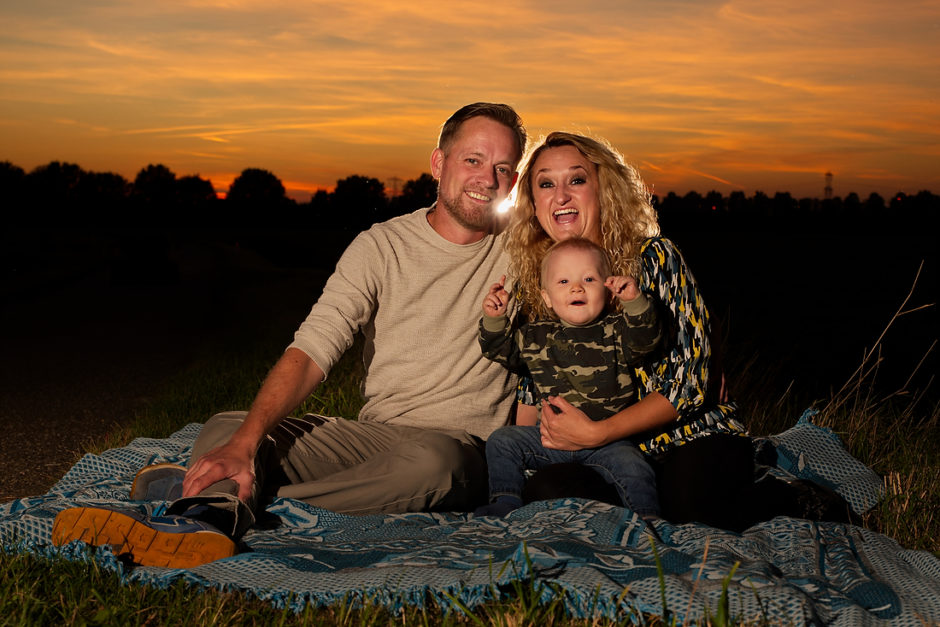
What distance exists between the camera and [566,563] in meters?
2.92

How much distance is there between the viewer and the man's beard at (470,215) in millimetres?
4406

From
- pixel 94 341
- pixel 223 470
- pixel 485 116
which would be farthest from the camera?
pixel 94 341

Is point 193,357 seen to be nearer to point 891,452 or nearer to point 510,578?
point 891,452

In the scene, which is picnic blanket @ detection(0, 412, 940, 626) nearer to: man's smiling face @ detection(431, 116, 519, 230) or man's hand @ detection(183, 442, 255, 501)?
man's hand @ detection(183, 442, 255, 501)

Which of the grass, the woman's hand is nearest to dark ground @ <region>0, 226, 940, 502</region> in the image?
the grass

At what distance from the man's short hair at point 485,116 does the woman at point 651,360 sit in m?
0.32

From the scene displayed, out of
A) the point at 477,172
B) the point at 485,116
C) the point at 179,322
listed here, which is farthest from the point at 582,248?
the point at 179,322

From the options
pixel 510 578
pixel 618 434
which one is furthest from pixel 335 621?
pixel 618 434

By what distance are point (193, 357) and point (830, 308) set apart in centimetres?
1795

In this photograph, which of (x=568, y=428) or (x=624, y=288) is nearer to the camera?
(x=624, y=288)

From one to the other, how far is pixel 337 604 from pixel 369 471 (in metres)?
1.20

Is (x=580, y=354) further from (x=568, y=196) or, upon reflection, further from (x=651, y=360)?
(x=568, y=196)

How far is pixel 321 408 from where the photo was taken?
6305 mm

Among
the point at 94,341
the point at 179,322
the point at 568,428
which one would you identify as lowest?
the point at 179,322
